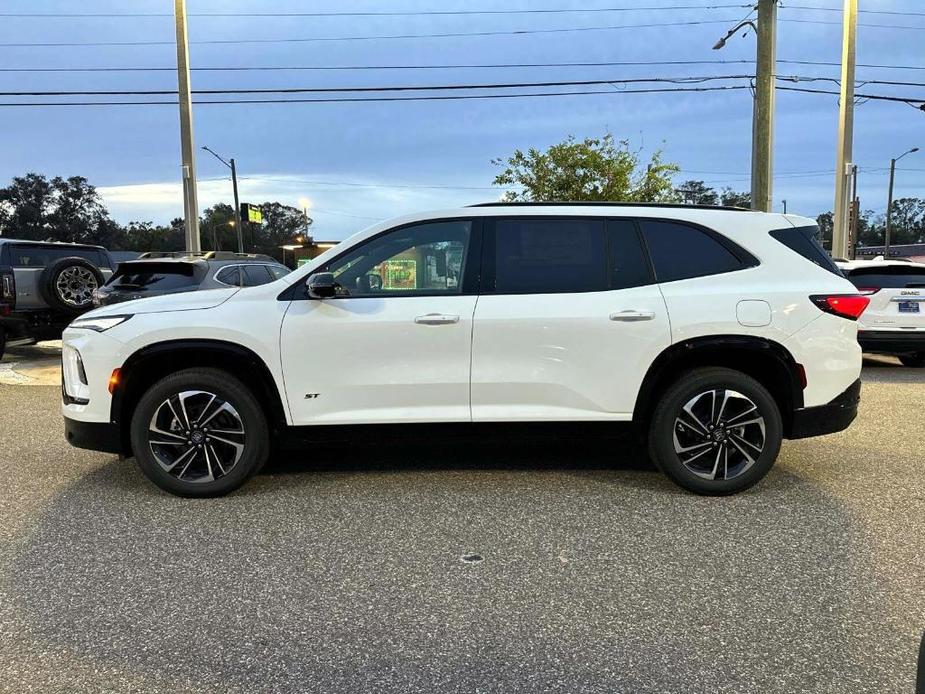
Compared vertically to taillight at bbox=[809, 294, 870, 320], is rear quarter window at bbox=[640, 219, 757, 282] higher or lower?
higher

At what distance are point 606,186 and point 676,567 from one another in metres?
23.3

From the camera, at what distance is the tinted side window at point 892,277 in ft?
30.9

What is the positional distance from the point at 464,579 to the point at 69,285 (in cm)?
946

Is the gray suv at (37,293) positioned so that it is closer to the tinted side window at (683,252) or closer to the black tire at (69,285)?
the black tire at (69,285)

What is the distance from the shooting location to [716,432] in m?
4.42

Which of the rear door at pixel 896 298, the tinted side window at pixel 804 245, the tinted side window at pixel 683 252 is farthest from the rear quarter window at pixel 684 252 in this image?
the rear door at pixel 896 298

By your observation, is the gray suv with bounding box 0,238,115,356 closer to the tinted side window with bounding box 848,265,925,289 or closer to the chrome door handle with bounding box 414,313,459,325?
the chrome door handle with bounding box 414,313,459,325

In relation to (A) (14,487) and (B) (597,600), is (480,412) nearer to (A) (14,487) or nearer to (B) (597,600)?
(B) (597,600)

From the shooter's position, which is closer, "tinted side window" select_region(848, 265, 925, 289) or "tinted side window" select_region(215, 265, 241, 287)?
"tinted side window" select_region(848, 265, 925, 289)

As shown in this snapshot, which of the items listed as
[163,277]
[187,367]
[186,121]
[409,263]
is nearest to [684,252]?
[409,263]

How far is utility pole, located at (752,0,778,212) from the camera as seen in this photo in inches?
520

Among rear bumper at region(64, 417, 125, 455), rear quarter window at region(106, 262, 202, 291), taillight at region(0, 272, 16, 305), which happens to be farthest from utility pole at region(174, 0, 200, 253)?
rear bumper at region(64, 417, 125, 455)

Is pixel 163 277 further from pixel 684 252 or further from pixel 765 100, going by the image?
pixel 765 100

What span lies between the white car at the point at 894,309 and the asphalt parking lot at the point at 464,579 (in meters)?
4.78
